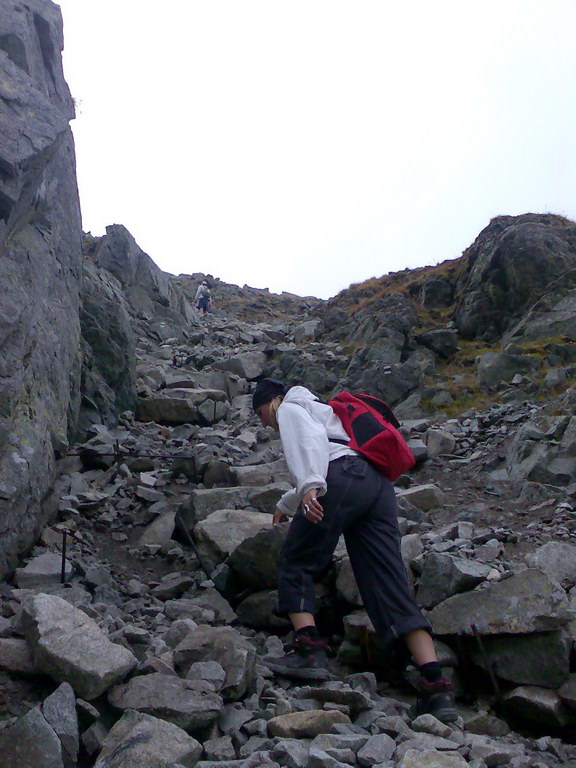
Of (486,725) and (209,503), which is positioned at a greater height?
(209,503)

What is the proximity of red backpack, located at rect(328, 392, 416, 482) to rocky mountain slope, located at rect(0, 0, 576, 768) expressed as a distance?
4.71 ft

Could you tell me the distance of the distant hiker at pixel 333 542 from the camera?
4.38 metres

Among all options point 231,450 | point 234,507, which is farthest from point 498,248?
point 234,507

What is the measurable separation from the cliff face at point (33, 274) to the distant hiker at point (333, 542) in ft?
10.8

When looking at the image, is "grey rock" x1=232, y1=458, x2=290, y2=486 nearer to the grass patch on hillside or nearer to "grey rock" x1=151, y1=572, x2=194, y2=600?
"grey rock" x1=151, y1=572, x2=194, y2=600

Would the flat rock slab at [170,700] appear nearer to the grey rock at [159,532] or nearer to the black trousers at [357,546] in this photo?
the black trousers at [357,546]

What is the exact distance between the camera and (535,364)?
18.3 meters

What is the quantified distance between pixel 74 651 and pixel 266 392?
2.42 metres

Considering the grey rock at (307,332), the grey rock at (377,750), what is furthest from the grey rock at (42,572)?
the grey rock at (307,332)

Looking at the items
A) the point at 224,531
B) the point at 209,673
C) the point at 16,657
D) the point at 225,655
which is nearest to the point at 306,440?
the point at 225,655

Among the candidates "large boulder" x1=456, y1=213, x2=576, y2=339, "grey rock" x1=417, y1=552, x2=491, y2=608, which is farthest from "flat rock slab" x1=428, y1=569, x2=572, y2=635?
"large boulder" x1=456, y1=213, x2=576, y2=339

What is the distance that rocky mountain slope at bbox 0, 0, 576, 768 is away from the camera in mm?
3729

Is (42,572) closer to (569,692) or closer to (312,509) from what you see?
(312,509)

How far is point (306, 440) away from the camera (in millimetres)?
4590
